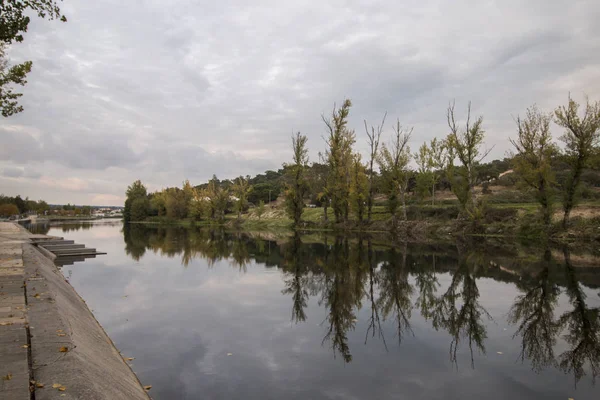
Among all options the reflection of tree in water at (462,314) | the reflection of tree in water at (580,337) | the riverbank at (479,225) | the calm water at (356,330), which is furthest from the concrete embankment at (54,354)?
the riverbank at (479,225)

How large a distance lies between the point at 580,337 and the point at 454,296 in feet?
12.9

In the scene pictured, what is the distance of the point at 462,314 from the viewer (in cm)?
962

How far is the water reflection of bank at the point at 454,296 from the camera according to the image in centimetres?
749

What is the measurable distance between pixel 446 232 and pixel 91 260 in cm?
3232

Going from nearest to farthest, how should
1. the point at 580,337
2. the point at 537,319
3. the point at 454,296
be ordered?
1. the point at 580,337
2. the point at 537,319
3. the point at 454,296

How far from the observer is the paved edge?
423 centimetres

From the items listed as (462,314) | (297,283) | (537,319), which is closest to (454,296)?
(462,314)

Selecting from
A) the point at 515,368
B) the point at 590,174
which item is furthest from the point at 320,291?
the point at 590,174

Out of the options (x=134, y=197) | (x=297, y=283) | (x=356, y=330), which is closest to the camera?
(x=356, y=330)

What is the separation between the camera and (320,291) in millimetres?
12484

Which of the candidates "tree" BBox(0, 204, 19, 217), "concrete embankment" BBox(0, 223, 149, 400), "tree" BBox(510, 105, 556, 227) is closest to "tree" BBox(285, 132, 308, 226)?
"tree" BBox(510, 105, 556, 227)

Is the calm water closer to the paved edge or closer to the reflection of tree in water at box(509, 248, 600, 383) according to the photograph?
the reflection of tree in water at box(509, 248, 600, 383)

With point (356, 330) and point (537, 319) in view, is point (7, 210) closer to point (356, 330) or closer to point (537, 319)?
point (356, 330)

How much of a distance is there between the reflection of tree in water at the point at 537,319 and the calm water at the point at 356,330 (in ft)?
0.12
